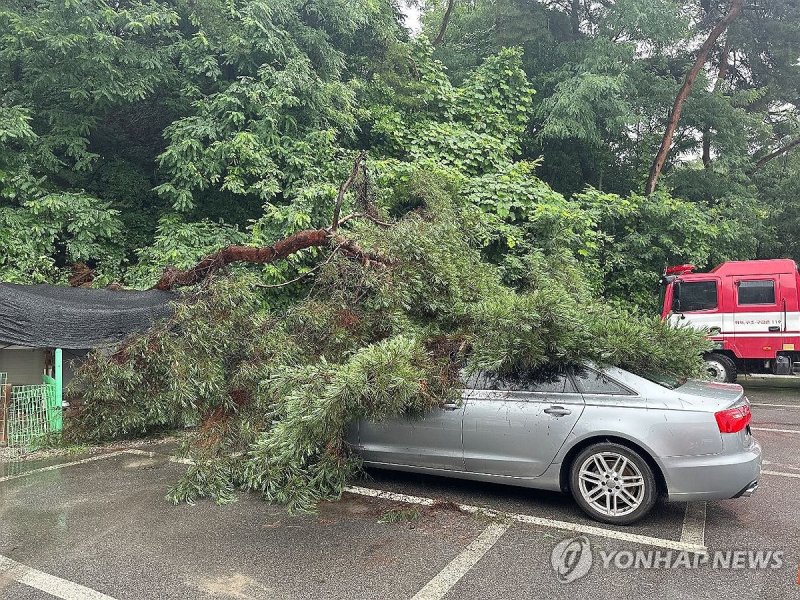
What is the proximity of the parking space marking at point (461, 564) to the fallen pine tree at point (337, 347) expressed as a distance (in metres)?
1.10

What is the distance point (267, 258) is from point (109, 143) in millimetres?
5653

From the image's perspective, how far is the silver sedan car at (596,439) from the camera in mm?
3891

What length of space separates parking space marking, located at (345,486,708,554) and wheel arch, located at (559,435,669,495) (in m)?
0.32

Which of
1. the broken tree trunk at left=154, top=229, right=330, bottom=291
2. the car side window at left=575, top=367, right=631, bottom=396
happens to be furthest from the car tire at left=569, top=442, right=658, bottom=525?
the broken tree trunk at left=154, top=229, right=330, bottom=291

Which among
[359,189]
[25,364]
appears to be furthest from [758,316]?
[25,364]

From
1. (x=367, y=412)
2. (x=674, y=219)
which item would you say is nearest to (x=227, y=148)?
(x=367, y=412)

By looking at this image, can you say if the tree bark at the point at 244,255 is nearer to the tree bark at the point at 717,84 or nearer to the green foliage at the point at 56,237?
the green foliage at the point at 56,237

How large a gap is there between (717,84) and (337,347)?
15.7 metres

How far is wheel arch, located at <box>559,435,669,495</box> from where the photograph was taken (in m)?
4.02

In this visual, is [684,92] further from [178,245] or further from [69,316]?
[69,316]

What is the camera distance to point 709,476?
3.85 m

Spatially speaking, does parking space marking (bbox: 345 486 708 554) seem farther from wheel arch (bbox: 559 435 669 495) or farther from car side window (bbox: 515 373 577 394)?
car side window (bbox: 515 373 577 394)

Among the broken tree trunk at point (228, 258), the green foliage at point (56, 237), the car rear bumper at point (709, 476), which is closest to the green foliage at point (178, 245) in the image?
the green foliage at point (56, 237)

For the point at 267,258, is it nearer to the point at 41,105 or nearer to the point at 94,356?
the point at 94,356
